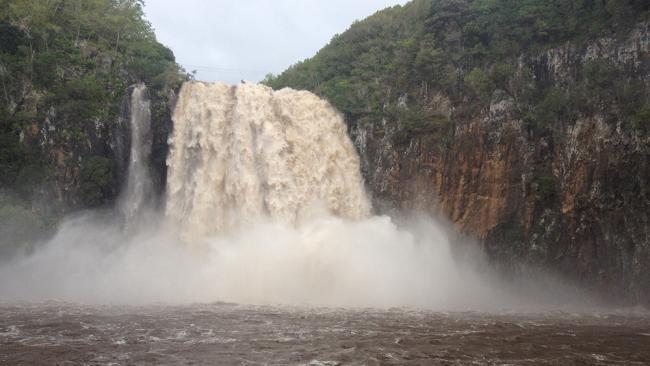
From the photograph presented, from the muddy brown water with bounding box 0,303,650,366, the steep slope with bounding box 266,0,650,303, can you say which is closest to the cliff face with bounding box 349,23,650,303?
the steep slope with bounding box 266,0,650,303

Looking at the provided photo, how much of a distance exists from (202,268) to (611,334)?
625 inches

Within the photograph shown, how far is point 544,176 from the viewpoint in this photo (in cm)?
2417

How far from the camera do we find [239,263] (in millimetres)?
23328

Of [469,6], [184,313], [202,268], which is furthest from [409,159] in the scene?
[184,313]

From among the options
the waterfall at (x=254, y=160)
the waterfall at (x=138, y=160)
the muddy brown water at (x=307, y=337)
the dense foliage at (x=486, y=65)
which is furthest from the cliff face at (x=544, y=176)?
the waterfall at (x=138, y=160)

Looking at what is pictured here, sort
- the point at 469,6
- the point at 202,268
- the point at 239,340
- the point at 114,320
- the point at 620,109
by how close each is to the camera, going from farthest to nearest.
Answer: the point at 469,6 < the point at 202,268 < the point at 620,109 < the point at 114,320 < the point at 239,340

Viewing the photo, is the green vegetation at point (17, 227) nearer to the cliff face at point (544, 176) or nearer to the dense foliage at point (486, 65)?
the cliff face at point (544, 176)

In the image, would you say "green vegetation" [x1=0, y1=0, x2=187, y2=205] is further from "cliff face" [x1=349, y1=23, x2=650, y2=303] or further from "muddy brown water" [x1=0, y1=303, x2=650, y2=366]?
"cliff face" [x1=349, y1=23, x2=650, y2=303]

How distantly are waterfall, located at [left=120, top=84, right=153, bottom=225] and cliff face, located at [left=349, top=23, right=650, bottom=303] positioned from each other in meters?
11.5

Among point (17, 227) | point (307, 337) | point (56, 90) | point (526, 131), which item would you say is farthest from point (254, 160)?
point (307, 337)

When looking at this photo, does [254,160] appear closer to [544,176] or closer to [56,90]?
[56,90]

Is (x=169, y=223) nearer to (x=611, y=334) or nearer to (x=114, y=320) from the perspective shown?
(x=114, y=320)

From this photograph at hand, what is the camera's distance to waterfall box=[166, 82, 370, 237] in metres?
26.0

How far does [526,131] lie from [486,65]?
4.32m
